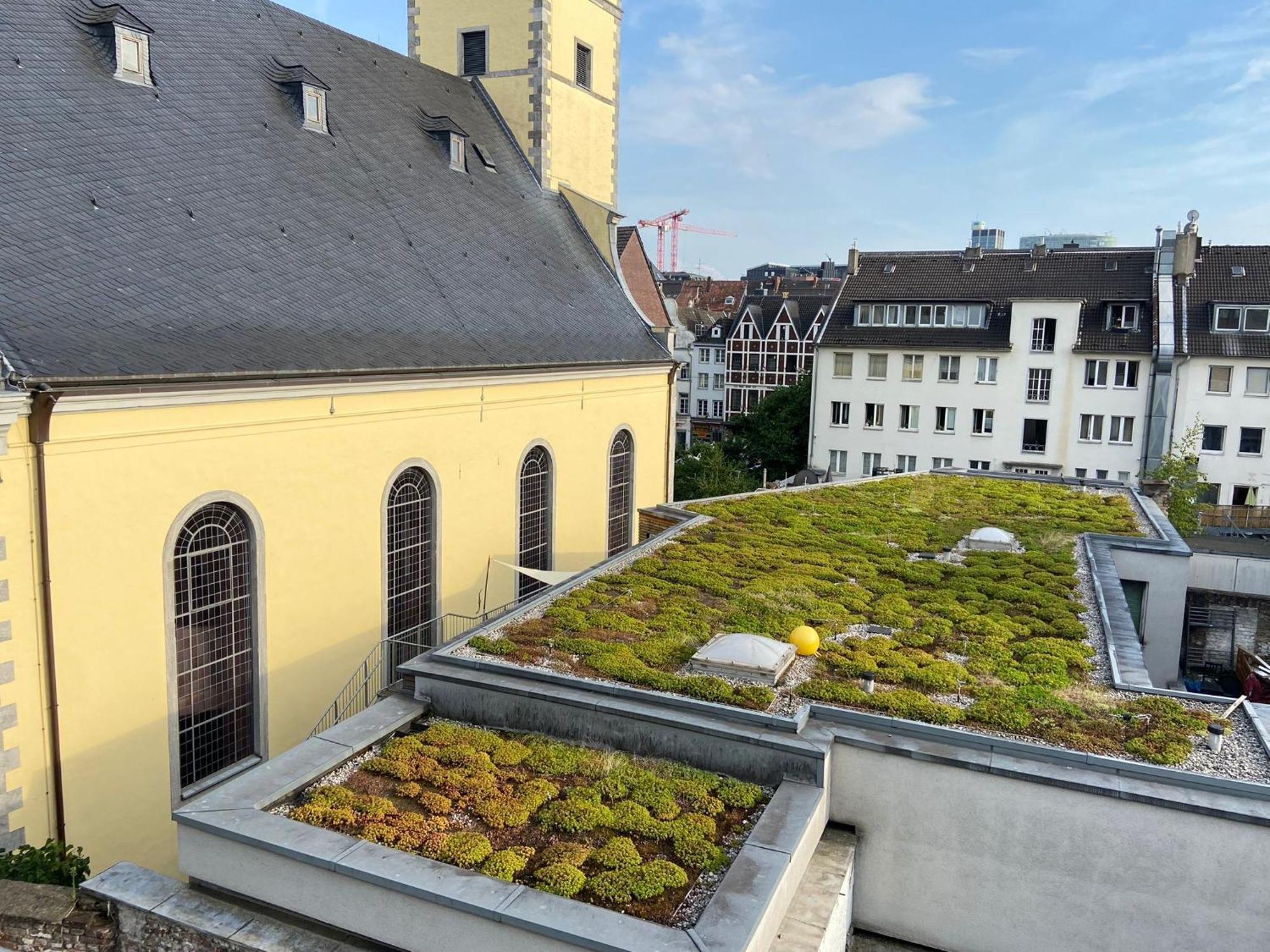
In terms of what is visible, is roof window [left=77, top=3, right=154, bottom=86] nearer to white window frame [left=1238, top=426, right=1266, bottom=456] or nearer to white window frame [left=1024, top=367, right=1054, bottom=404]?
white window frame [left=1024, top=367, right=1054, bottom=404]

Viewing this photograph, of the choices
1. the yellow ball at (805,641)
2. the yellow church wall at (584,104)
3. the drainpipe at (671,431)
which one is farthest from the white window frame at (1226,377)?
the yellow ball at (805,641)

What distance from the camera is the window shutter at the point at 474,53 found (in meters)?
28.0

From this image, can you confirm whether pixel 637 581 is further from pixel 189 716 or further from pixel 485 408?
pixel 189 716

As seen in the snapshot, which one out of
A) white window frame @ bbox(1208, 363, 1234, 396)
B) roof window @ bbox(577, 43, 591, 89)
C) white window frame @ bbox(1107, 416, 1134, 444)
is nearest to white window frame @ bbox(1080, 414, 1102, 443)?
white window frame @ bbox(1107, 416, 1134, 444)

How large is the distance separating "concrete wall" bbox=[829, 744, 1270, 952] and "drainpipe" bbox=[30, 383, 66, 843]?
901 cm

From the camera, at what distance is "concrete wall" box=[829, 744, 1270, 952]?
955cm

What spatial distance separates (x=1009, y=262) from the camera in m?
50.5

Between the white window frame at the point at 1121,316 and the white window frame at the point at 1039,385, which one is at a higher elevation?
the white window frame at the point at 1121,316

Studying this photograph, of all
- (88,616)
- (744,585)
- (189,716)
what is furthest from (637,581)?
(88,616)

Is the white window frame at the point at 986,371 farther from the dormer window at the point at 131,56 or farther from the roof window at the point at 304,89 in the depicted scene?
the dormer window at the point at 131,56

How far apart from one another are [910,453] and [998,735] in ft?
140

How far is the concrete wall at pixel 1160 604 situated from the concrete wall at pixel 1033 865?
36.8ft

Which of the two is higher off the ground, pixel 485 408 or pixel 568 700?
pixel 485 408

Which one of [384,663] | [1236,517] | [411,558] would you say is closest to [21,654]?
[384,663]
